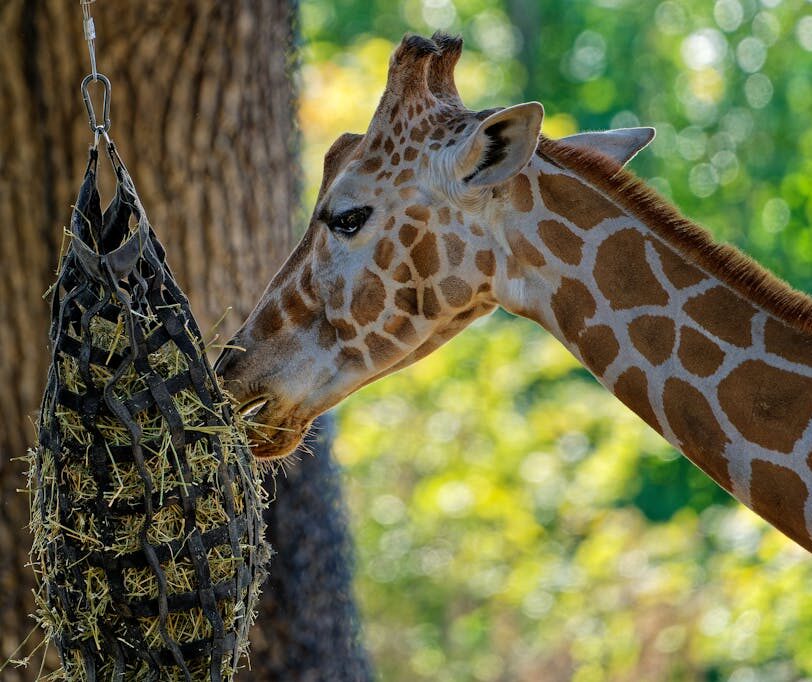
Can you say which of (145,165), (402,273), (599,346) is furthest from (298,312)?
(145,165)

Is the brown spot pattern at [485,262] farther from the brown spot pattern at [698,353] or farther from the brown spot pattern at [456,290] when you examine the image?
the brown spot pattern at [698,353]

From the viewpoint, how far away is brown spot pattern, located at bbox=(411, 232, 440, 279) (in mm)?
2875

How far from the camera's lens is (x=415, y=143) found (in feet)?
9.77

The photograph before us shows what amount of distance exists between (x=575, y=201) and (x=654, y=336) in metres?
0.39

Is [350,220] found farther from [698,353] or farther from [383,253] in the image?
[698,353]

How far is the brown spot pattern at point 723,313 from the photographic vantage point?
262 centimetres

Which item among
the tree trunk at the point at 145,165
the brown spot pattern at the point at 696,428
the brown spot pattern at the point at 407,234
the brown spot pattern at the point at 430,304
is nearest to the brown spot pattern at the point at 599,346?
the brown spot pattern at the point at 696,428

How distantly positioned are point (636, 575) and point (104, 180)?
569cm

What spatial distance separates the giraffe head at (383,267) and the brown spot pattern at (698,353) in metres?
0.50

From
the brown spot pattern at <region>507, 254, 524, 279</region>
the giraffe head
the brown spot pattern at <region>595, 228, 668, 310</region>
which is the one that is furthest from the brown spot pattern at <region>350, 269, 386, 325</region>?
the brown spot pattern at <region>595, 228, 668, 310</region>

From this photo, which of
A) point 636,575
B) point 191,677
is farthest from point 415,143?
point 636,575

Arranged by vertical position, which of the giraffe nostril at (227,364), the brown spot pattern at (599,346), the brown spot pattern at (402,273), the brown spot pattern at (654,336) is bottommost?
the giraffe nostril at (227,364)

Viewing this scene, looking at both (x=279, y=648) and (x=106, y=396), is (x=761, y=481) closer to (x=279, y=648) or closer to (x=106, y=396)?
(x=106, y=396)

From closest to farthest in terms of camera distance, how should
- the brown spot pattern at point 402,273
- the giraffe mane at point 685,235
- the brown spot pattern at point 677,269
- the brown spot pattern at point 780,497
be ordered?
the brown spot pattern at point 780,497, the giraffe mane at point 685,235, the brown spot pattern at point 677,269, the brown spot pattern at point 402,273
